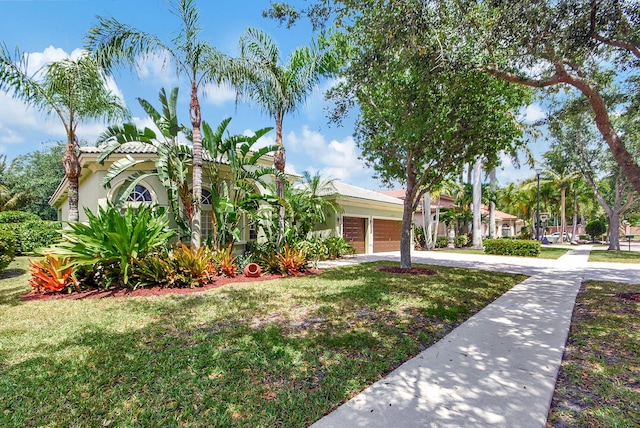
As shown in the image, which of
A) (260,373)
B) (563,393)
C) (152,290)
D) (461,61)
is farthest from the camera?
(152,290)

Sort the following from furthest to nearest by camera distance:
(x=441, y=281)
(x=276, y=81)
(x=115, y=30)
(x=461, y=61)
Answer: (x=276, y=81) → (x=441, y=281) → (x=115, y=30) → (x=461, y=61)

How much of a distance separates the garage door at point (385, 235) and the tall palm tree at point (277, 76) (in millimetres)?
10620

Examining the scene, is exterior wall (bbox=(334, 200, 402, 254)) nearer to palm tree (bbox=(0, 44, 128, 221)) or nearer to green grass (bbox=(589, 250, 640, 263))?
green grass (bbox=(589, 250, 640, 263))

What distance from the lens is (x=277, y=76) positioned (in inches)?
407

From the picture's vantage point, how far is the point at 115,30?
844 cm

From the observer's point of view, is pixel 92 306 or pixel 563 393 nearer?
pixel 563 393

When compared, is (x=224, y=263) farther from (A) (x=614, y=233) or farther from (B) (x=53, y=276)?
(A) (x=614, y=233)

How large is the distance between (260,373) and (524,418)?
269 cm

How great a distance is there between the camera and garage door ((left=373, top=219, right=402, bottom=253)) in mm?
20266

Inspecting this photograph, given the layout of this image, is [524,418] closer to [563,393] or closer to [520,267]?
[563,393]

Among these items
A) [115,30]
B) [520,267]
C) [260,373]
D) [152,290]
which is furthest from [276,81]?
[520,267]

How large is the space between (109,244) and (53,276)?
5.31 ft

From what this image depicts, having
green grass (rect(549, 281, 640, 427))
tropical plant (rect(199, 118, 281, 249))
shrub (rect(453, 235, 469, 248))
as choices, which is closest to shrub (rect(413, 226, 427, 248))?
shrub (rect(453, 235, 469, 248))

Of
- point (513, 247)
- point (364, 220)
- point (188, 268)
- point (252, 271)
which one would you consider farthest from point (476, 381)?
point (513, 247)
